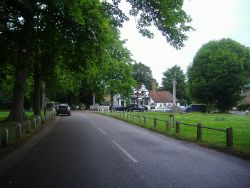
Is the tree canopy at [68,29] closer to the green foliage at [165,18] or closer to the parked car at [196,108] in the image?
the green foliage at [165,18]

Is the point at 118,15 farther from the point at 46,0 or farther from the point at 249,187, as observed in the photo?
the point at 249,187

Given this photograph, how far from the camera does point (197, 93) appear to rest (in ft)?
261

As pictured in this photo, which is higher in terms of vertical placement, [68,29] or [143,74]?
[143,74]

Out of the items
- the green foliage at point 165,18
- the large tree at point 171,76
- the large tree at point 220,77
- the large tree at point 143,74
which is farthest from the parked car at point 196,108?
the large tree at point 171,76

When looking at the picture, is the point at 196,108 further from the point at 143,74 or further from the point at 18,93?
the point at 143,74

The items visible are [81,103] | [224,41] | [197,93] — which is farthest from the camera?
[81,103]

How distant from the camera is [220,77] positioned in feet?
249

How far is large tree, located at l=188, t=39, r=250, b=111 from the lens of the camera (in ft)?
248

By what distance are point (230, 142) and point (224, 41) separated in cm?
7163

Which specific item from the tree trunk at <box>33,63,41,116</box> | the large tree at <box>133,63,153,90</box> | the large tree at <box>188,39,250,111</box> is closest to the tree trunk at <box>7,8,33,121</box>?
the tree trunk at <box>33,63,41,116</box>

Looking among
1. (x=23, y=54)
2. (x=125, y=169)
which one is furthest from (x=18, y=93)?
(x=125, y=169)

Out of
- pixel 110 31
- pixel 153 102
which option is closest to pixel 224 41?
pixel 153 102

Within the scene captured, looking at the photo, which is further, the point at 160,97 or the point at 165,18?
the point at 160,97

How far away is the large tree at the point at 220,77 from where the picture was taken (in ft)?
248
